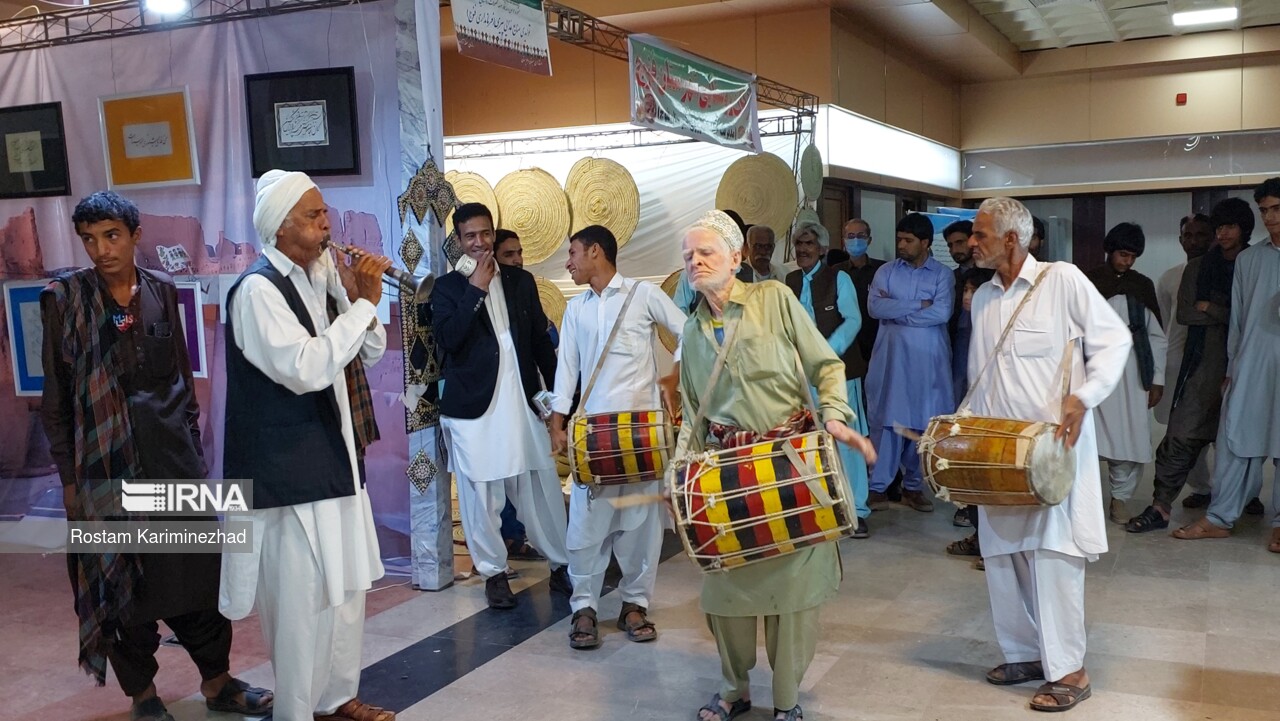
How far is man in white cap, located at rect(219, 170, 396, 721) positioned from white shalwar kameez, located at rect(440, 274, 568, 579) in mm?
1382

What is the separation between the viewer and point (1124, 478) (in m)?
5.96

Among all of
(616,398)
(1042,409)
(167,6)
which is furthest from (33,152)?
(1042,409)

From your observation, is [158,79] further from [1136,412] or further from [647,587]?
[1136,412]

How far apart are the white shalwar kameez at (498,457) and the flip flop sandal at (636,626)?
0.55 metres

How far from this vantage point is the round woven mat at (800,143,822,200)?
26.2 feet

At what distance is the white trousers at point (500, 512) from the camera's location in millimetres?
4594

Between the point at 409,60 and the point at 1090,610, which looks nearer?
the point at 1090,610

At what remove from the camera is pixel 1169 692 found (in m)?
3.52

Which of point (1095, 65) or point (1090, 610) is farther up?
point (1095, 65)

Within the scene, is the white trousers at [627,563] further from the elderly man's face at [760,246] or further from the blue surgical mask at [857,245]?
the blue surgical mask at [857,245]

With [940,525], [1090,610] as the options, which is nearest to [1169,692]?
[1090,610]

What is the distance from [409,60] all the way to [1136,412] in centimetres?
419

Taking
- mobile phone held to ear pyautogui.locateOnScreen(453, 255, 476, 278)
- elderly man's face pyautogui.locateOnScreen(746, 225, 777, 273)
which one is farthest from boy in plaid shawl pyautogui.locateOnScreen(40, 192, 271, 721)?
elderly man's face pyautogui.locateOnScreen(746, 225, 777, 273)

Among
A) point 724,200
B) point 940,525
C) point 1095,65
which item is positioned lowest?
point 940,525
